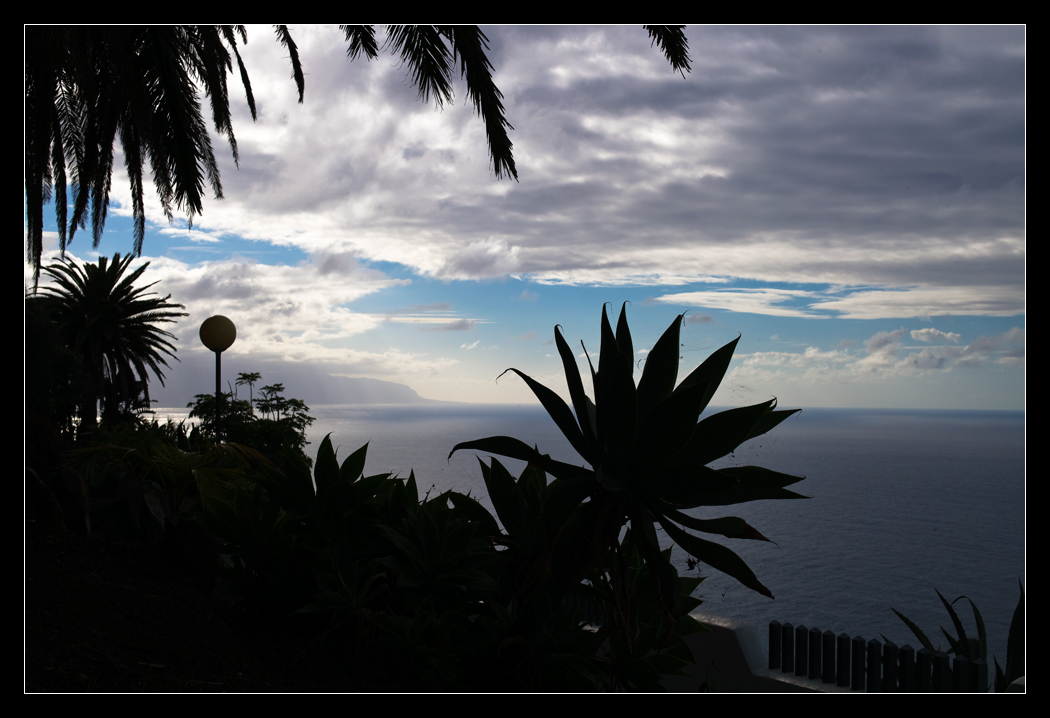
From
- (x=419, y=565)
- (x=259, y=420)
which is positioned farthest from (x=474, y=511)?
(x=259, y=420)

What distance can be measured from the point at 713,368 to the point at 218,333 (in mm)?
8379

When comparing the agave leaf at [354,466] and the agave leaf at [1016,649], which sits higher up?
the agave leaf at [354,466]

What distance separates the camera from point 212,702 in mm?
2002

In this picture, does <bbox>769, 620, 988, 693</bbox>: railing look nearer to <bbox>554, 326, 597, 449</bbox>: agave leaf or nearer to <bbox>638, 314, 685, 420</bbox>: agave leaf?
<bbox>638, 314, 685, 420</bbox>: agave leaf

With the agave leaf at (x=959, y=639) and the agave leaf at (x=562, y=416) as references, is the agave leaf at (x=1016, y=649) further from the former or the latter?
the agave leaf at (x=562, y=416)

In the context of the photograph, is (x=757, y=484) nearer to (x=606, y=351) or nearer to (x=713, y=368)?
(x=713, y=368)

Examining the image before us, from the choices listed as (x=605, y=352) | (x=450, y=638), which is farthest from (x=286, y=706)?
(x=605, y=352)

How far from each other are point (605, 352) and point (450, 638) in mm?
1389

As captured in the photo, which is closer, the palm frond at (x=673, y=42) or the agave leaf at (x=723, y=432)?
the agave leaf at (x=723, y=432)

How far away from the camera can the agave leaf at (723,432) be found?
7.08 ft

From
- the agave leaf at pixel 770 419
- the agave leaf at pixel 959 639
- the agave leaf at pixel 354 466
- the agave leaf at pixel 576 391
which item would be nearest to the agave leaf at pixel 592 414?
the agave leaf at pixel 576 391

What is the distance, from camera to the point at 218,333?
29.5ft

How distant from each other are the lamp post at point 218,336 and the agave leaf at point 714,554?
8.25 metres

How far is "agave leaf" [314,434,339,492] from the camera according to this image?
2957 millimetres
